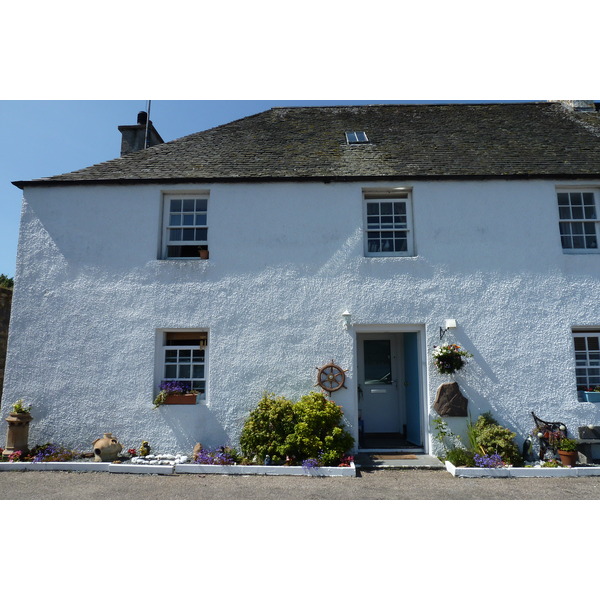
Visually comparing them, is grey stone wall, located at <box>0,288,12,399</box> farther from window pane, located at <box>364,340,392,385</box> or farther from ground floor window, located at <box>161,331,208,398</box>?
window pane, located at <box>364,340,392,385</box>

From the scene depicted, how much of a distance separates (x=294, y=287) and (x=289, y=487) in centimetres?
389

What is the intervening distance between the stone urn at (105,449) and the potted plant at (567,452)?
8375 mm

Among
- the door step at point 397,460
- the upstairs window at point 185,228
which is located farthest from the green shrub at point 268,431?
the upstairs window at point 185,228

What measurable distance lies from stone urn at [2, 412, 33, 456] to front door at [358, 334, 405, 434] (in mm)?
6978

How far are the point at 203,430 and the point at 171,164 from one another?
19.6 ft

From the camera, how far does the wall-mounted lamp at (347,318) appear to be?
8788mm

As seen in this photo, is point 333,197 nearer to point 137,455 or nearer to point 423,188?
point 423,188

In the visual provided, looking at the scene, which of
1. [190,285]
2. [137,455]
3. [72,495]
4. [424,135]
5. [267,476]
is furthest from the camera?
[424,135]

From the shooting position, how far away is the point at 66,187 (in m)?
9.52

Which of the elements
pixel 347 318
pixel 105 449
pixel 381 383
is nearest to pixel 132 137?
pixel 347 318

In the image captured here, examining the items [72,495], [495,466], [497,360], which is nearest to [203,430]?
[72,495]

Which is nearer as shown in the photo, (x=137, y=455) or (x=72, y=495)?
(x=72, y=495)

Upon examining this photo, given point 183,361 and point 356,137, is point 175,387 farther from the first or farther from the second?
point 356,137

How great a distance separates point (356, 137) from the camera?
35.9 feet
